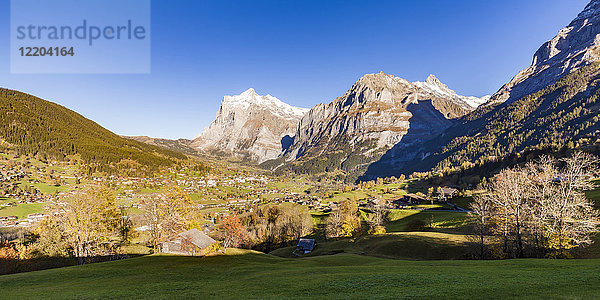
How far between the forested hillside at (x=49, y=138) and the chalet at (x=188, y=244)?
155 metres

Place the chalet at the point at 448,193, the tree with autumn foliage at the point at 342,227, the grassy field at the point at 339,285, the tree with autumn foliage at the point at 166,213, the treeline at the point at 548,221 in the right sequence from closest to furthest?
the grassy field at the point at 339,285 < the treeline at the point at 548,221 < the tree with autumn foliage at the point at 166,213 < the tree with autumn foliage at the point at 342,227 < the chalet at the point at 448,193

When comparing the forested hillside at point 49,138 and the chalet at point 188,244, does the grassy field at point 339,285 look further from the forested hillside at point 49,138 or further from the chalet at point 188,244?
the forested hillside at point 49,138

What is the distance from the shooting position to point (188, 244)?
4441 centimetres

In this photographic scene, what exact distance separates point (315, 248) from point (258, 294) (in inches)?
2179

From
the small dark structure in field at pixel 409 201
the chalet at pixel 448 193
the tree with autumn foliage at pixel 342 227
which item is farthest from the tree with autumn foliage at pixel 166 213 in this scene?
the chalet at pixel 448 193

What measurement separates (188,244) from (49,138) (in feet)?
649

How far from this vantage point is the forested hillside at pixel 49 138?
145 meters

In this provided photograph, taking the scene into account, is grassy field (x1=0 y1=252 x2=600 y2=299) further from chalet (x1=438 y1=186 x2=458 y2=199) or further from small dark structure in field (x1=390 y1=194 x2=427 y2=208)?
chalet (x1=438 y1=186 x2=458 y2=199)

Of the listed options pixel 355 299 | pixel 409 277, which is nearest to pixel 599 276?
pixel 409 277

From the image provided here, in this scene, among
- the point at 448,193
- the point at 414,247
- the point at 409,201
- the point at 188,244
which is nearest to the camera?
the point at 188,244

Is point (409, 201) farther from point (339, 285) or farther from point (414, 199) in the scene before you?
point (339, 285)

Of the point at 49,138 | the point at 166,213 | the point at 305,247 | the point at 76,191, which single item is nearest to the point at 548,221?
the point at 305,247

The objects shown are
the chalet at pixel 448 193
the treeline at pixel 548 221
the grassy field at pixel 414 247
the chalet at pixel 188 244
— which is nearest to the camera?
the treeline at pixel 548 221

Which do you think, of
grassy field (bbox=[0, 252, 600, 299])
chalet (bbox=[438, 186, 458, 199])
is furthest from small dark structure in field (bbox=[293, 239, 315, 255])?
chalet (bbox=[438, 186, 458, 199])
